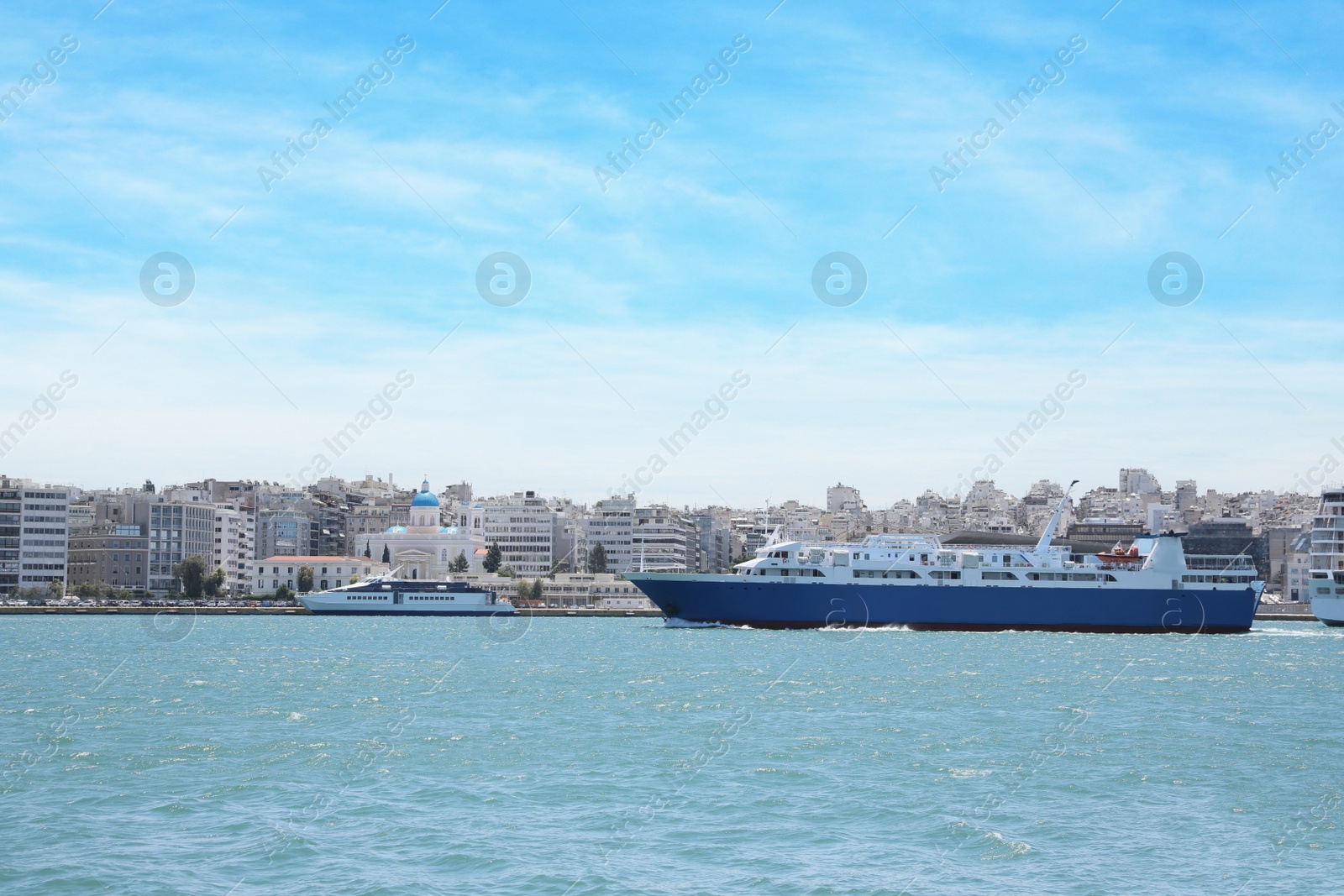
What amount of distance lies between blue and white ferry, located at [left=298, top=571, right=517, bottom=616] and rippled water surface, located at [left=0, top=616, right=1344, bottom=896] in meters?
65.0

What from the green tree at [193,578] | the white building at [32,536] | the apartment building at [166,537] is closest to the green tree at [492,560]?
the apartment building at [166,537]

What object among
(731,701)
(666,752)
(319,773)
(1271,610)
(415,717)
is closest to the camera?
(319,773)

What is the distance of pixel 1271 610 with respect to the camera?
393 feet

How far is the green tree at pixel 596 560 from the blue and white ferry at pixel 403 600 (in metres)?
28.6

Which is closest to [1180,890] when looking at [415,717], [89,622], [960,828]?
[960,828]

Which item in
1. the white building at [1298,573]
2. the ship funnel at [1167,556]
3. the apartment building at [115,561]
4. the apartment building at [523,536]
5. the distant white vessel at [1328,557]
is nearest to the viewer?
the ship funnel at [1167,556]

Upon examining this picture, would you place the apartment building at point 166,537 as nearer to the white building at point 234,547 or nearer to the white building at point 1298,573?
the white building at point 234,547

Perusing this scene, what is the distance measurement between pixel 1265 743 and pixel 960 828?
1004cm

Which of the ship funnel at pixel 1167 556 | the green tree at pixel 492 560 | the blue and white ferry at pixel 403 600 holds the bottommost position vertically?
the blue and white ferry at pixel 403 600

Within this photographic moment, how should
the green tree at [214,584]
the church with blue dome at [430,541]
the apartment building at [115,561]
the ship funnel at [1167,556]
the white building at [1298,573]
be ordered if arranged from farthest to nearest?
the church with blue dome at [430,541], the white building at [1298,573], the apartment building at [115,561], the green tree at [214,584], the ship funnel at [1167,556]

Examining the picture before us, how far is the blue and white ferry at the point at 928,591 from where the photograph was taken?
64.8 metres

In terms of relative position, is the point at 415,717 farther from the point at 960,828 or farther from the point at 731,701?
the point at 960,828

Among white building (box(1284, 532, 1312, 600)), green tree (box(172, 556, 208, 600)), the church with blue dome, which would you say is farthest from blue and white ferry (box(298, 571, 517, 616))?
white building (box(1284, 532, 1312, 600))

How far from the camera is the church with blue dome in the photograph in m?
135
